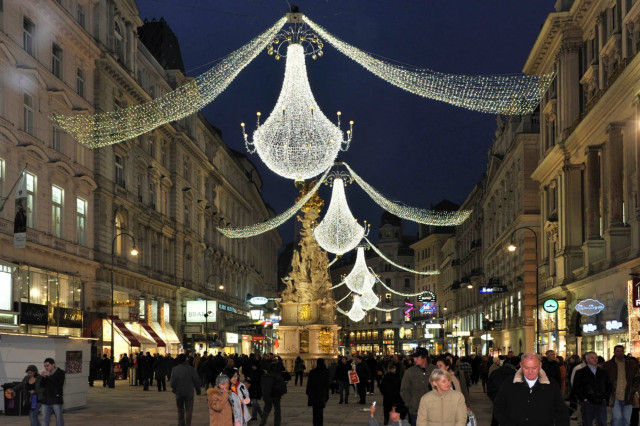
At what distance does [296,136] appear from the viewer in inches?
1137

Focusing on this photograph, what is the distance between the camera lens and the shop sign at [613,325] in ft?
127

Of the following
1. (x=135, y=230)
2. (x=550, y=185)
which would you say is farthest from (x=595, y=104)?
(x=135, y=230)

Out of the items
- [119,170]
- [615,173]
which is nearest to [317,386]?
[615,173]

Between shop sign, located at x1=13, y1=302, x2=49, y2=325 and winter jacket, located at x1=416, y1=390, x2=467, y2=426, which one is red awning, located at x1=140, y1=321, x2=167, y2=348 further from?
winter jacket, located at x1=416, y1=390, x2=467, y2=426

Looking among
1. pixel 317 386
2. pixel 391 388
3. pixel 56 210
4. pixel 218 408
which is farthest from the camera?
pixel 56 210

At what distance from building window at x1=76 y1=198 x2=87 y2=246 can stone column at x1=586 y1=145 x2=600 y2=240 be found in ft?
80.3

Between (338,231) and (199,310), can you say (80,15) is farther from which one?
(199,310)

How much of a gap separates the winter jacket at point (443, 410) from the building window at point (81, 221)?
41.3 m

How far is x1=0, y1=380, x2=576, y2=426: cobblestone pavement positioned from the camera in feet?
84.3

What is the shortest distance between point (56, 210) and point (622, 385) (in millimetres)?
32664

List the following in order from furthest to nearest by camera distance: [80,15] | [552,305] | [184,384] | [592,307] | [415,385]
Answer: [80,15] → [552,305] → [592,307] → [184,384] → [415,385]

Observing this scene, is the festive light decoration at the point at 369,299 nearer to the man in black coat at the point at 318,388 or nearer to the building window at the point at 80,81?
the building window at the point at 80,81

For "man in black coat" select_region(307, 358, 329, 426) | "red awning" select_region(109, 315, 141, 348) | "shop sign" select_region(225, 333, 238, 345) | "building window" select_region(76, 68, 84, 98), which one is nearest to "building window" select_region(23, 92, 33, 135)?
"building window" select_region(76, 68, 84, 98)

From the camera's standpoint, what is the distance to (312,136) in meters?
29.1
